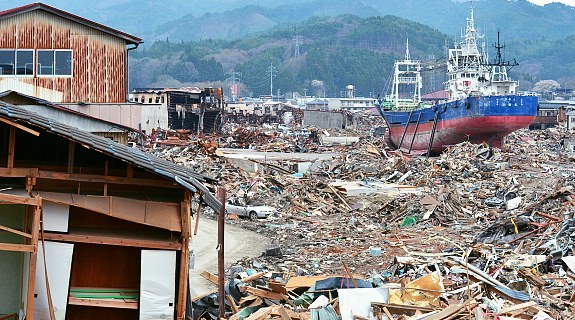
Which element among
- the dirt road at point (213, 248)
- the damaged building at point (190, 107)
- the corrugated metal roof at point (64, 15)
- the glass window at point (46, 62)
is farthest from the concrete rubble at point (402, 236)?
the damaged building at point (190, 107)

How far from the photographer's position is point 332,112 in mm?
101812

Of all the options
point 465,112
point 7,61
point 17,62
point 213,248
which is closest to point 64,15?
point 17,62

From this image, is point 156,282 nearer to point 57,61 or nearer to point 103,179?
point 103,179

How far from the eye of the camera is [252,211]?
2819 centimetres

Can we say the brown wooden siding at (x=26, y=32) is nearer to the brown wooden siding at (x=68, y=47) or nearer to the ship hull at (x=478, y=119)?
the brown wooden siding at (x=68, y=47)

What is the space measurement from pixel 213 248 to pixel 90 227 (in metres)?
10.6

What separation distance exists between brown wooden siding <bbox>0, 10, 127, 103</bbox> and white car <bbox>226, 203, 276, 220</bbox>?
5694mm

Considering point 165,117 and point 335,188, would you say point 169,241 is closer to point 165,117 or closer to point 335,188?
point 335,188

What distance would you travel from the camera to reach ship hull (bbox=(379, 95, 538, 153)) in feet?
166

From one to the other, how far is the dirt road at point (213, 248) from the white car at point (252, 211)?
117cm

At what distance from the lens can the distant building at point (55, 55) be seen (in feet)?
84.0

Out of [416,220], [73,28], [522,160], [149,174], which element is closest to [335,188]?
[416,220]

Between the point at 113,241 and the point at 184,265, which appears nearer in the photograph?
the point at 113,241

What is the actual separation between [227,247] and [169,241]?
11562 millimetres
